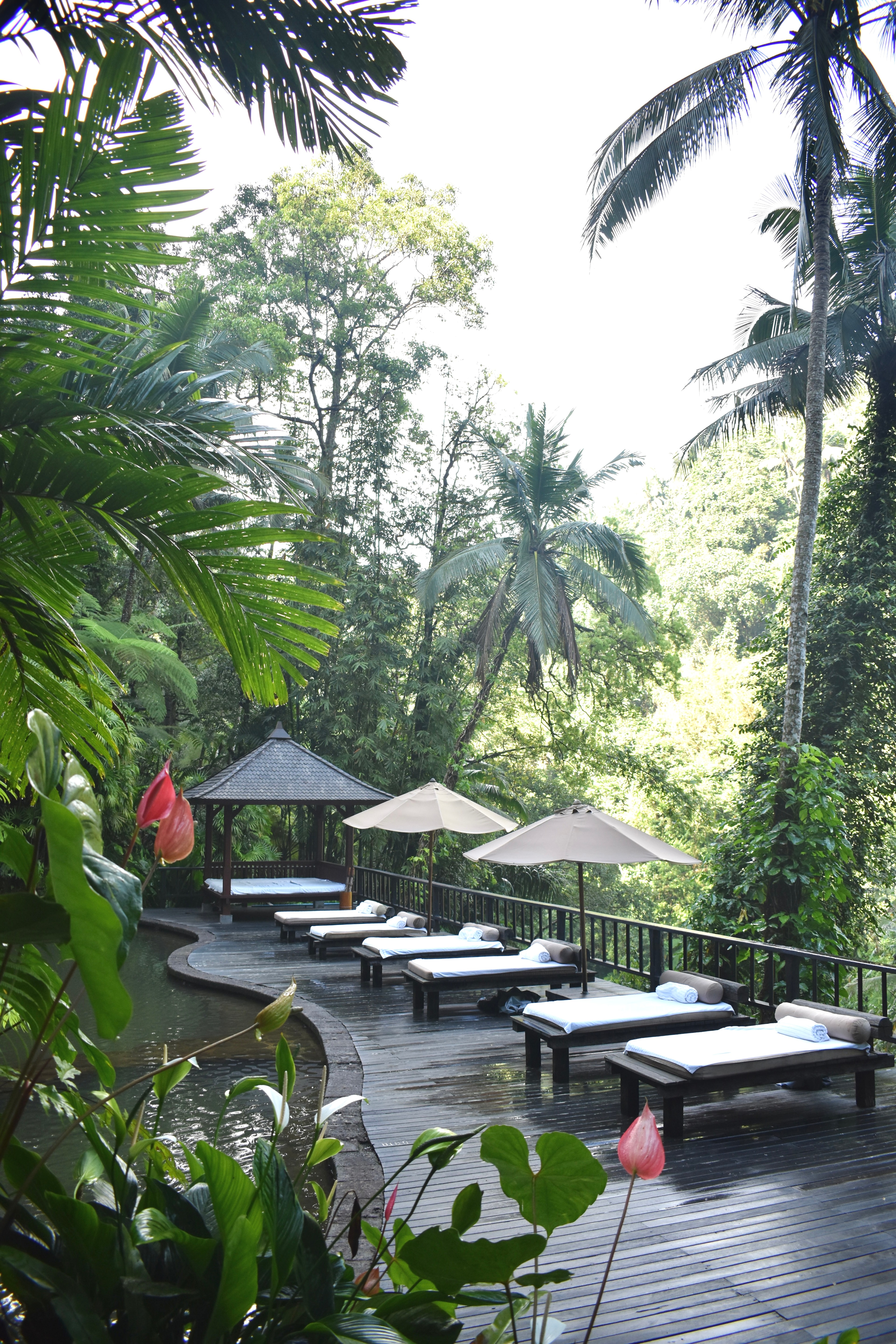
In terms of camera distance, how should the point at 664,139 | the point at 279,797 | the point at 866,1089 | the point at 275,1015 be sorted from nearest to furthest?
the point at 275,1015, the point at 866,1089, the point at 664,139, the point at 279,797

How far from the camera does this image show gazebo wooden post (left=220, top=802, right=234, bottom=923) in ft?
41.6

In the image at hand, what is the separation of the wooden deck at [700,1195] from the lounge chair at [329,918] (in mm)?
3993

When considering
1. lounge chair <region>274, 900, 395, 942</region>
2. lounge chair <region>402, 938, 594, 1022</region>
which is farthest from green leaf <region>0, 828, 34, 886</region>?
lounge chair <region>274, 900, 395, 942</region>

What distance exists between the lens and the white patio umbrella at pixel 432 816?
9203 mm

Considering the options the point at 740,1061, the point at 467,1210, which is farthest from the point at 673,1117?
the point at 467,1210

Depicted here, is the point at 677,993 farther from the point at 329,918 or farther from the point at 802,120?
the point at 802,120

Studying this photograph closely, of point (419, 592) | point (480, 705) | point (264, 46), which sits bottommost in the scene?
point (480, 705)

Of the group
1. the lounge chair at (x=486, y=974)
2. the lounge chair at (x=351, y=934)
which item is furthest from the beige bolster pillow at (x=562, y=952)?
the lounge chair at (x=351, y=934)

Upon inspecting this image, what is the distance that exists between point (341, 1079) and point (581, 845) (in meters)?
2.26

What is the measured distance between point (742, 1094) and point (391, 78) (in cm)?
556

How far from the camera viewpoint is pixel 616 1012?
19.7 ft

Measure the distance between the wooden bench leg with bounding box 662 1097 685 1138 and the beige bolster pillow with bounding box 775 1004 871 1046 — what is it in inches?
42.7

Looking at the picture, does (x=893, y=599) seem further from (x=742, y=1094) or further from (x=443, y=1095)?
(x=443, y=1095)

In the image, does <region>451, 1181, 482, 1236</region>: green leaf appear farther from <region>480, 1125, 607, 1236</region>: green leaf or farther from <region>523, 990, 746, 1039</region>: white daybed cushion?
<region>523, 990, 746, 1039</region>: white daybed cushion
